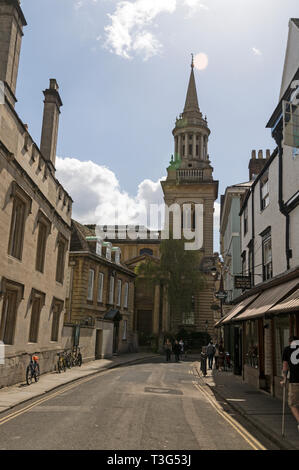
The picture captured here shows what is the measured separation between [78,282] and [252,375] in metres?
17.5

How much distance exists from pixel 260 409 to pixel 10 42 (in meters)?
16.6

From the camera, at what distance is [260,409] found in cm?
1193

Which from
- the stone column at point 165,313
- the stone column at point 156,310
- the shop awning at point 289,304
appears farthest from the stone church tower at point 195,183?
the shop awning at point 289,304

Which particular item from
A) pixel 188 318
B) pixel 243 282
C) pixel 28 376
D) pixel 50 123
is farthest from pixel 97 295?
pixel 188 318

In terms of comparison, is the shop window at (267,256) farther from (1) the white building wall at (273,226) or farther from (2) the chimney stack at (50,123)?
(2) the chimney stack at (50,123)

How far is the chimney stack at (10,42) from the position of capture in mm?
16281

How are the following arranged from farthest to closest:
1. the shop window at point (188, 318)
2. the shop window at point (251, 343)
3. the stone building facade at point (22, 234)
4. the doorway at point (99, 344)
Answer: the shop window at point (188, 318) < the doorway at point (99, 344) < the shop window at point (251, 343) < the stone building facade at point (22, 234)

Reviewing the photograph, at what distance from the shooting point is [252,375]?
18.2 m

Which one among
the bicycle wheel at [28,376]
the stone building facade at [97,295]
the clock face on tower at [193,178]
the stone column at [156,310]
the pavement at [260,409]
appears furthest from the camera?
the clock face on tower at [193,178]

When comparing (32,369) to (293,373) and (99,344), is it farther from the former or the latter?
(99,344)

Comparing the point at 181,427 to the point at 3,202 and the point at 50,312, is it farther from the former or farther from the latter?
the point at 50,312

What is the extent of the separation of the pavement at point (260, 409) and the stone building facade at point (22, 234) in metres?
8.39

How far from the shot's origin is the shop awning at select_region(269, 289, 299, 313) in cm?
969

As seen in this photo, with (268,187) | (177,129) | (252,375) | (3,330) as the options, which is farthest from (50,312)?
(177,129)
